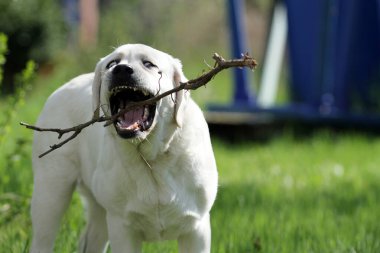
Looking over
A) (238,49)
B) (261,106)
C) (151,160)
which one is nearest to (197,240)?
(151,160)

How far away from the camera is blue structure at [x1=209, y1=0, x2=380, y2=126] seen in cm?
898

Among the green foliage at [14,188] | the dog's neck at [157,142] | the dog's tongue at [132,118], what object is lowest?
the green foliage at [14,188]

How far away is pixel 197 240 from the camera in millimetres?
3434

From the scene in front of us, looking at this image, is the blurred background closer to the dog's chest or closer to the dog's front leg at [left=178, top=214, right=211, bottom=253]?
the dog's chest

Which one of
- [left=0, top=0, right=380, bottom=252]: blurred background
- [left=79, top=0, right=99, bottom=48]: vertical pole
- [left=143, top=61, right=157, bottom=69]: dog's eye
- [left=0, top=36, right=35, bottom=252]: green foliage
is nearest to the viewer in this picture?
[left=143, top=61, right=157, bottom=69]: dog's eye

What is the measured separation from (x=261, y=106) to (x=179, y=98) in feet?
19.8

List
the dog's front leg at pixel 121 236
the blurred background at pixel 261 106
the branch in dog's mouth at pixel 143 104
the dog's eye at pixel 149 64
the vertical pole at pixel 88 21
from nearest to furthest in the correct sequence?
the branch in dog's mouth at pixel 143 104 < the dog's eye at pixel 149 64 < the dog's front leg at pixel 121 236 < the blurred background at pixel 261 106 < the vertical pole at pixel 88 21

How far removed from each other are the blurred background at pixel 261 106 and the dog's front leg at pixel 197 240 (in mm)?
649

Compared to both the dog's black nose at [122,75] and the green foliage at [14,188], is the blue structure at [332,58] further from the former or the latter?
the dog's black nose at [122,75]

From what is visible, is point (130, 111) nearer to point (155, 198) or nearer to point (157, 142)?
point (157, 142)

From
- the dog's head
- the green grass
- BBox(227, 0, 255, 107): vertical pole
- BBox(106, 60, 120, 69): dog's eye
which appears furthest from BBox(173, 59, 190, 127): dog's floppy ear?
BBox(227, 0, 255, 107): vertical pole

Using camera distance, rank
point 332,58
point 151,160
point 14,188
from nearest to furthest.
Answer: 1. point 151,160
2. point 14,188
3. point 332,58

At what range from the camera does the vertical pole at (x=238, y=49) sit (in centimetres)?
941

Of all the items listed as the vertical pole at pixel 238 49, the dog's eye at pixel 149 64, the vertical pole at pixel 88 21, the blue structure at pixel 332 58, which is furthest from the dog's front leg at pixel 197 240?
the vertical pole at pixel 88 21
